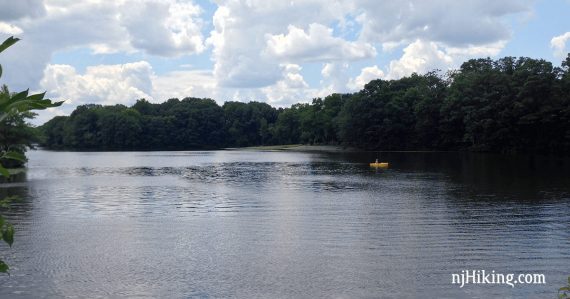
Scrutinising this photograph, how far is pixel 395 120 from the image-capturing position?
117m

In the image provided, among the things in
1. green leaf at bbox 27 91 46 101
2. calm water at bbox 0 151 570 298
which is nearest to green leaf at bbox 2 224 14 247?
green leaf at bbox 27 91 46 101

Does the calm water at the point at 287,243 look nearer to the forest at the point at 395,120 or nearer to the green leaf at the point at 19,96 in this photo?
the green leaf at the point at 19,96

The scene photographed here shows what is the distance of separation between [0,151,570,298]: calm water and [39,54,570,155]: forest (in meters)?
57.7

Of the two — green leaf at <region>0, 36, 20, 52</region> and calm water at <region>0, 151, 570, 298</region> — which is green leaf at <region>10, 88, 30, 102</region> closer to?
green leaf at <region>0, 36, 20, 52</region>

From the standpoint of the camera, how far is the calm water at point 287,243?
44.1 ft

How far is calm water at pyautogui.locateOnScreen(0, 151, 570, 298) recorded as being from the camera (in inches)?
529

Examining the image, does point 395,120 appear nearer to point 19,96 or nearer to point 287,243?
point 287,243

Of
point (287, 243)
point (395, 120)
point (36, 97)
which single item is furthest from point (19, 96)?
point (395, 120)

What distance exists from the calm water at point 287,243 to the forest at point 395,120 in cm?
5766

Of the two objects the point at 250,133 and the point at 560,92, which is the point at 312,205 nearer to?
the point at 560,92

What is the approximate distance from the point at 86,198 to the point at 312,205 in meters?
14.4

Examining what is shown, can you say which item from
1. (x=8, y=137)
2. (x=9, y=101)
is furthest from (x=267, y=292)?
(x=8, y=137)

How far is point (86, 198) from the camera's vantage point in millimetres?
32781

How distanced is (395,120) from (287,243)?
10159 centimetres
